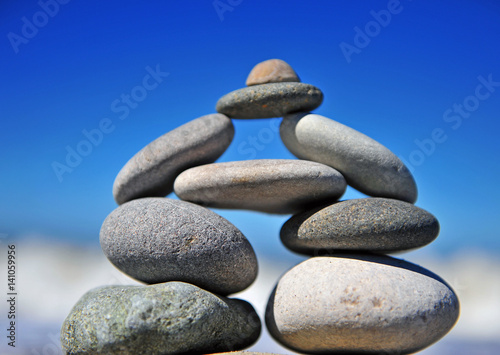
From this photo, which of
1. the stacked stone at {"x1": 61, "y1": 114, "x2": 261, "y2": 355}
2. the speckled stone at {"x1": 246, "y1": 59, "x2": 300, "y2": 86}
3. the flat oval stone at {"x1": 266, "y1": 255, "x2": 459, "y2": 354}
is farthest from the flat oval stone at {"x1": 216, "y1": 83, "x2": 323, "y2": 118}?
the flat oval stone at {"x1": 266, "y1": 255, "x2": 459, "y2": 354}

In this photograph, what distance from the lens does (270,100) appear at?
531 cm

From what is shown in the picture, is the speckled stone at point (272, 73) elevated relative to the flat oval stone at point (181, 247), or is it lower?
elevated

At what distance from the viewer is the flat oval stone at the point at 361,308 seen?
4.23 m

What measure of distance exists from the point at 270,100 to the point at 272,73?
0.47 m

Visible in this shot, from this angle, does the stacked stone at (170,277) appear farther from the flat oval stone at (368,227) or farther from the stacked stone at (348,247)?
the flat oval stone at (368,227)

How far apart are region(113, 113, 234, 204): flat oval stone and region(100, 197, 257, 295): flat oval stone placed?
0.54m

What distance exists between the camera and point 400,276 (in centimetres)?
449

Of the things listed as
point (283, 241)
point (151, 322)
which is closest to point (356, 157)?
point (283, 241)

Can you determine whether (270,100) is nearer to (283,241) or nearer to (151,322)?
(283,241)

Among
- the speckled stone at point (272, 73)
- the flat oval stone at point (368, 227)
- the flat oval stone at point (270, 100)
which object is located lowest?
the flat oval stone at point (368, 227)

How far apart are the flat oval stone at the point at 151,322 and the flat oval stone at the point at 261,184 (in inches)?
43.6

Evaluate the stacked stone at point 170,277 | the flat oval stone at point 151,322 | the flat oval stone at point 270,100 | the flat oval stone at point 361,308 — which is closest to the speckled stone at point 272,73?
the flat oval stone at point 270,100

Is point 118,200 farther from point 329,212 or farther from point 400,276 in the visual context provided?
point 400,276

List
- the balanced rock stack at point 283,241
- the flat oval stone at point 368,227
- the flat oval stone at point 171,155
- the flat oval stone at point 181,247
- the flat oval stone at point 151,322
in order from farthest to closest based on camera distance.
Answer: the flat oval stone at point 171,155
the flat oval stone at point 368,227
the flat oval stone at point 181,247
the balanced rock stack at point 283,241
the flat oval stone at point 151,322
